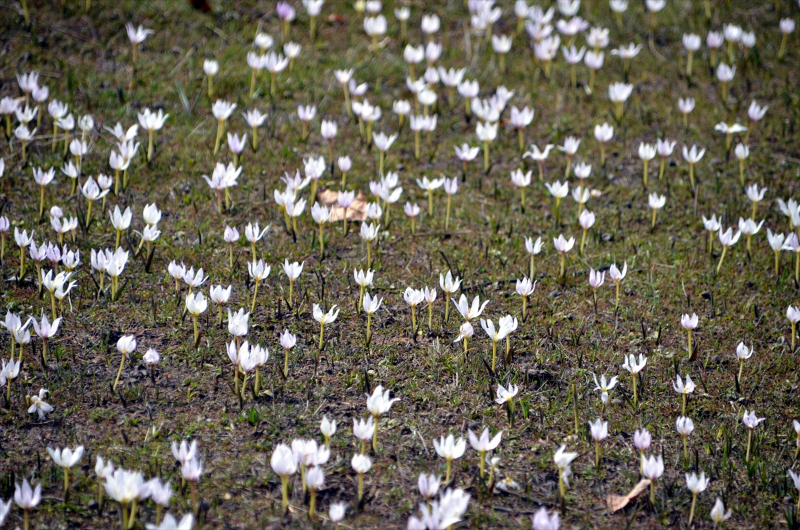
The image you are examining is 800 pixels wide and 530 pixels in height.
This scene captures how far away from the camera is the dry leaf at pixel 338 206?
14.2 ft

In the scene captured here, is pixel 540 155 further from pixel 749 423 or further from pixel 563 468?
pixel 563 468

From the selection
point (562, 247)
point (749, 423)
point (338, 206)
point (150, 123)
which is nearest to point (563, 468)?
point (749, 423)

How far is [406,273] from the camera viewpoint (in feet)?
13.0

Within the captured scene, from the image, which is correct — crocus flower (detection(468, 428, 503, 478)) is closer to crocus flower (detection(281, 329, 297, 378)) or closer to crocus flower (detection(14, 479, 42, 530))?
crocus flower (detection(281, 329, 297, 378))

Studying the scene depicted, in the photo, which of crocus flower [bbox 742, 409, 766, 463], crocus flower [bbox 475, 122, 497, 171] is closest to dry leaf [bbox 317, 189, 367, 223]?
crocus flower [bbox 475, 122, 497, 171]

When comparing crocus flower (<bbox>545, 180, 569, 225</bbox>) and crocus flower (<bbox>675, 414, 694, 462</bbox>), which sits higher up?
crocus flower (<bbox>545, 180, 569, 225</bbox>)

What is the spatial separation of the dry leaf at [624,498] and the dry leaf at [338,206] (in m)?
2.12

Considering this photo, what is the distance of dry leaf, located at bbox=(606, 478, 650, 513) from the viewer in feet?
8.96

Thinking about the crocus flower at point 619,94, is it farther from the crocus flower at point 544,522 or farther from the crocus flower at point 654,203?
the crocus flower at point 544,522

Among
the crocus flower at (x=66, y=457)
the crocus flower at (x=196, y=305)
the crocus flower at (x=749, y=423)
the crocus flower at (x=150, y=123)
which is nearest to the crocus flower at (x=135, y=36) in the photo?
the crocus flower at (x=150, y=123)

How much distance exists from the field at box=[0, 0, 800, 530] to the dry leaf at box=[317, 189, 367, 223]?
2 cm

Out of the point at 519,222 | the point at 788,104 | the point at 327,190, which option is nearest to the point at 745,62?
the point at 788,104

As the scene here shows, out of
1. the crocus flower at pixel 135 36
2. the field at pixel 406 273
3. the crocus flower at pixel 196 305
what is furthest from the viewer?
the crocus flower at pixel 135 36

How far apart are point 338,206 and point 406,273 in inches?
26.8
